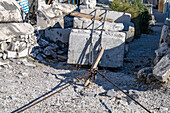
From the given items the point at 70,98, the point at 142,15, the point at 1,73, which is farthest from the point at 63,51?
the point at 142,15

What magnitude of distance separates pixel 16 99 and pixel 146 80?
2.58 meters

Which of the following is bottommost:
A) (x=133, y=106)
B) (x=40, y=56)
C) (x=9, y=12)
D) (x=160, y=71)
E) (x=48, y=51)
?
(x=133, y=106)

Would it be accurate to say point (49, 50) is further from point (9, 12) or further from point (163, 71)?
point (163, 71)

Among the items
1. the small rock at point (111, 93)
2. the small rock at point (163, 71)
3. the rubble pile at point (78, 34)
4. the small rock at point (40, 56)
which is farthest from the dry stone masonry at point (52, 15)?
the small rock at point (163, 71)

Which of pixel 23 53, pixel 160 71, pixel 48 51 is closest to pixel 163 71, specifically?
pixel 160 71

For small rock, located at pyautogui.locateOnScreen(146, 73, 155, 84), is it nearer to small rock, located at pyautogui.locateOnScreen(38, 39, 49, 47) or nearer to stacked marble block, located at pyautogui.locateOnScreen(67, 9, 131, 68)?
stacked marble block, located at pyautogui.locateOnScreen(67, 9, 131, 68)

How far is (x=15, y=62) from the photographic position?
196 inches

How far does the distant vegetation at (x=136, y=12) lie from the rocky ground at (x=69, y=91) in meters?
4.45

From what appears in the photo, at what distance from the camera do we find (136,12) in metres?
9.89

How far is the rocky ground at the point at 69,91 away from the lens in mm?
3322

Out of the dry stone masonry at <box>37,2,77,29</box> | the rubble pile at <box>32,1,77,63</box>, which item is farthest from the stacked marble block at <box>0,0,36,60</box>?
the dry stone masonry at <box>37,2,77,29</box>

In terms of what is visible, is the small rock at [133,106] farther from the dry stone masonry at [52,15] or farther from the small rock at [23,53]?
the dry stone masonry at [52,15]

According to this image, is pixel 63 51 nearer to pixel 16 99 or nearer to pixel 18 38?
pixel 18 38

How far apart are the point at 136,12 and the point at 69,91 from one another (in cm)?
711
